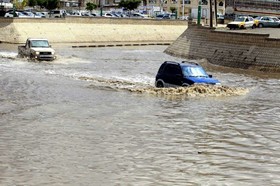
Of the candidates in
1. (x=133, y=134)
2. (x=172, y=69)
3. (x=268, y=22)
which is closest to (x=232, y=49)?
(x=172, y=69)

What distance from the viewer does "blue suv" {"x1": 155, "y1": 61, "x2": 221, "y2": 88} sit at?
25109 mm

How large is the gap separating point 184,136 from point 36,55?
2580 cm

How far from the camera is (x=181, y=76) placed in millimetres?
25219

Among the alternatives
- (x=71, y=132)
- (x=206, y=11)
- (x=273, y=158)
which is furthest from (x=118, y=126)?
(x=206, y=11)

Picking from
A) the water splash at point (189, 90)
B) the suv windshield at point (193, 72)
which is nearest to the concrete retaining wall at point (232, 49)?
the water splash at point (189, 90)

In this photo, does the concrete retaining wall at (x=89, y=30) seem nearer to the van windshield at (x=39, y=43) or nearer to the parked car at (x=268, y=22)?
the parked car at (x=268, y=22)

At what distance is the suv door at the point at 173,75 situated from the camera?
2535 cm

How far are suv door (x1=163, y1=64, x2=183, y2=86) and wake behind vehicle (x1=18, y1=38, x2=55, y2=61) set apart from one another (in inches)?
635

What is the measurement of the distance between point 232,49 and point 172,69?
19519 millimetres

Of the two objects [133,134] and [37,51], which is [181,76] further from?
[37,51]

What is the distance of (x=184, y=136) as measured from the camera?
52.7 feet

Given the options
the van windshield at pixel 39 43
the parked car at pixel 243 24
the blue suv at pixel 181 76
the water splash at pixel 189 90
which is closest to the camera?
the water splash at pixel 189 90

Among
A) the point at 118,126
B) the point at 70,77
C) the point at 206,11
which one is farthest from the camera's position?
the point at 206,11

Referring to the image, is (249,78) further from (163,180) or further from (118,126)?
(163,180)
